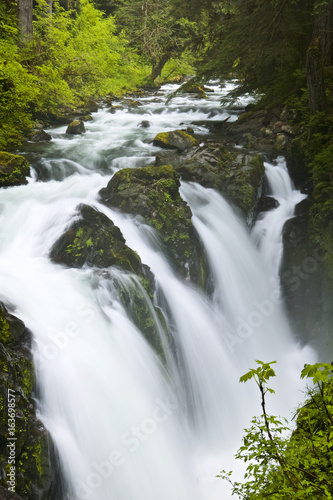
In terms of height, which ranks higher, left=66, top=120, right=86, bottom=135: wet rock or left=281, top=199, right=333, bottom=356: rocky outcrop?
left=66, top=120, right=86, bottom=135: wet rock

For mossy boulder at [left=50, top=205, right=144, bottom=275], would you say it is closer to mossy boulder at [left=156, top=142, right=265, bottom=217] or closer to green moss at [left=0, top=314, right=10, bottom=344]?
green moss at [left=0, top=314, right=10, bottom=344]

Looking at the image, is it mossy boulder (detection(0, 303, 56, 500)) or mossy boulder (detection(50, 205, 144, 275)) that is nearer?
mossy boulder (detection(0, 303, 56, 500))

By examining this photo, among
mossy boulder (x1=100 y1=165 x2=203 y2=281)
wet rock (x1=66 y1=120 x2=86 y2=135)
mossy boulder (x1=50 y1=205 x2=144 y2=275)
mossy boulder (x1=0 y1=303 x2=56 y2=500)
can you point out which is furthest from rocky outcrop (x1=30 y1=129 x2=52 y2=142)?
mossy boulder (x1=0 y1=303 x2=56 y2=500)

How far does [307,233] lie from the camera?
29.6 ft

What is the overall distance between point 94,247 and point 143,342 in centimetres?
185

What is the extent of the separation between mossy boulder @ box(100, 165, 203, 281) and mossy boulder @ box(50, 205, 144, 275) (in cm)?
127

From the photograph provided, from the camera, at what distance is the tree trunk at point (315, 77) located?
8950mm

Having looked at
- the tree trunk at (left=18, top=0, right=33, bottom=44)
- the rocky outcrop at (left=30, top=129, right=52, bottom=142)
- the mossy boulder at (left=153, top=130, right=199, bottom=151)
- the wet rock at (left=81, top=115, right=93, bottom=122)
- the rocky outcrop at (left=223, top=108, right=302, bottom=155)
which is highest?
the tree trunk at (left=18, top=0, right=33, bottom=44)

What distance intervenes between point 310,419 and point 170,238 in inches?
216

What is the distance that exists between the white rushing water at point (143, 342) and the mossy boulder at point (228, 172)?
33cm

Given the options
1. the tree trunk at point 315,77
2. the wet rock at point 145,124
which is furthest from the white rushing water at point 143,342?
the wet rock at point 145,124

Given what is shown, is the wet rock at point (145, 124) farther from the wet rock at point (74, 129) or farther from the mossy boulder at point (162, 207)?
the mossy boulder at point (162, 207)

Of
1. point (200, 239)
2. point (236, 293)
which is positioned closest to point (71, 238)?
point (200, 239)

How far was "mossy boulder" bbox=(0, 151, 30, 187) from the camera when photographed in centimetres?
821
